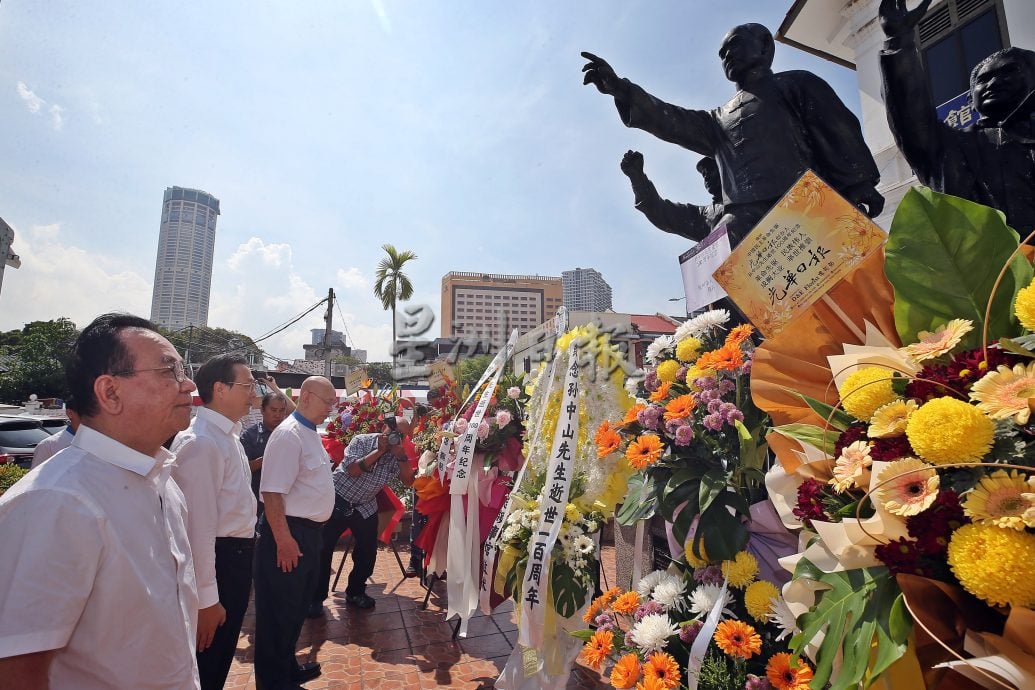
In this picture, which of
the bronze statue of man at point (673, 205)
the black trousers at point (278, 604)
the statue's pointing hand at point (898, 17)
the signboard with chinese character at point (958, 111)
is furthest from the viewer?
the signboard with chinese character at point (958, 111)

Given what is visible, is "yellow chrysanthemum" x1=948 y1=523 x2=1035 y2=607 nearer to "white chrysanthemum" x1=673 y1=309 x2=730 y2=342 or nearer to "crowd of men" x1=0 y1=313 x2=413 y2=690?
"white chrysanthemum" x1=673 y1=309 x2=730 y2=342

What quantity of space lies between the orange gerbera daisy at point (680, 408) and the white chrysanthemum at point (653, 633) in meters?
0.63

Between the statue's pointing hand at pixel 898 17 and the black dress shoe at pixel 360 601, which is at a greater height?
the statue's pointing hand at pixel 898 17

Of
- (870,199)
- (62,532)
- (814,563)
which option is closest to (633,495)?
(814,563)

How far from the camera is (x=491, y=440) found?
12.0ft

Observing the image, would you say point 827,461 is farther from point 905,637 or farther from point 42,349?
point 42,349

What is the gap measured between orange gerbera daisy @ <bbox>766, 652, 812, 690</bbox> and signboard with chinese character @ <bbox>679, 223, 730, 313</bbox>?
1.61 metres

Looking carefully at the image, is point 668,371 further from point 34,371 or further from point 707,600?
point 34,371

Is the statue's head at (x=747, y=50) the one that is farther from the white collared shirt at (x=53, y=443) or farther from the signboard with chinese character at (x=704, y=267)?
the white collared shirt at (x=53, y=443)

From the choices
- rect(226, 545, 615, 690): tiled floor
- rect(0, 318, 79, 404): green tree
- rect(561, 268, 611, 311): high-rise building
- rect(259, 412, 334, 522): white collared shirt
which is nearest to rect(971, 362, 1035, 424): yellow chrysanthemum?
rect(226, 545, 615, 690): tiled floor

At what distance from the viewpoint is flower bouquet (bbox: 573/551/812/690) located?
4.56ft

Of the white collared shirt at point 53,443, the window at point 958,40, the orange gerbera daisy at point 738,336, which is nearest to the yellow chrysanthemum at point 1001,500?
the orange gerbera daisy at point 738,336

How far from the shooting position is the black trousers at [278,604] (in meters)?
3.01

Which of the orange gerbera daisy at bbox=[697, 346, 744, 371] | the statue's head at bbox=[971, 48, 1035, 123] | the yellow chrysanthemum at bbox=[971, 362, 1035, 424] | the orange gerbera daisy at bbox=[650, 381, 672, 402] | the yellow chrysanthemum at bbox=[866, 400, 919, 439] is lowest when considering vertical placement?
the yellow chrysanthemum at bbox=[866, 400, 919, 439]
